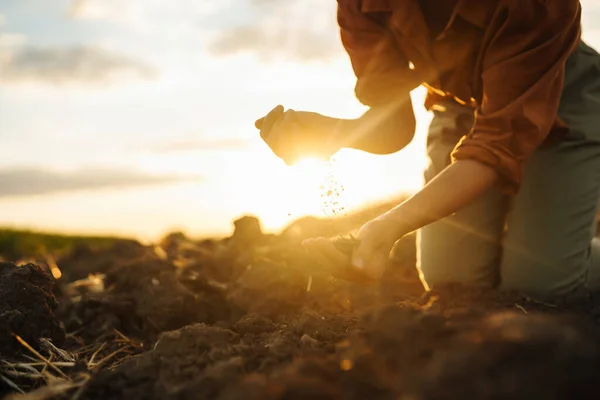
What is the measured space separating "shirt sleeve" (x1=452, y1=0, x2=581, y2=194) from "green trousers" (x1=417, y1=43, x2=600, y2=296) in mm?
668

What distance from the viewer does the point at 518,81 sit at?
2.27m

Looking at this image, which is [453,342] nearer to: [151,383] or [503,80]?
[151,383]

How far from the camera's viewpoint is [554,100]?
2.37m

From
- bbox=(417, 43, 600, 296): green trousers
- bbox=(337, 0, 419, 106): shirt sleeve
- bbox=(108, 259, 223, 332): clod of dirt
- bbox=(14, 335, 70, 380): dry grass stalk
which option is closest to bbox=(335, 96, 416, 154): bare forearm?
bbox=(337, 0, 419, 106): shirt sleeve

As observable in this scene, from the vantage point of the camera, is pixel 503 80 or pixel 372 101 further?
pixel 372 101

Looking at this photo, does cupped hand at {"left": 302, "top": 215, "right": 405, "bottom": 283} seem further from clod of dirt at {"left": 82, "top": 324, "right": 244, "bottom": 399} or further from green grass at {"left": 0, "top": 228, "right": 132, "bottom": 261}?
green grass at {"left": 0, "top": 228, "right": 132, "bottom": 261}

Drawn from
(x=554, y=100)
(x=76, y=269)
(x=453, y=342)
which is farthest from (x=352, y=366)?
(x=76, y=269)

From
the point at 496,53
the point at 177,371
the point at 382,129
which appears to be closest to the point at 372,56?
the point at 382,129

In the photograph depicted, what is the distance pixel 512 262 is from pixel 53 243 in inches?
401

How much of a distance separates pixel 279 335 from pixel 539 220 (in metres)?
1.68

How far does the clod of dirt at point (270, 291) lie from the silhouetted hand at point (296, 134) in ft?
2.83

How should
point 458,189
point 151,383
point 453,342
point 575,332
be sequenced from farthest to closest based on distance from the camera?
point 458,189 < point 151,383 < point 453,342 < point 575,332

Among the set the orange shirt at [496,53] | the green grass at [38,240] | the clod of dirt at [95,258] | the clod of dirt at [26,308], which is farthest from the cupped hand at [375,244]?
the green grass at [38,240]

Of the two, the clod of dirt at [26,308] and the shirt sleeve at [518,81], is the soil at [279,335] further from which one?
the shirt sleeve at [518,81]
